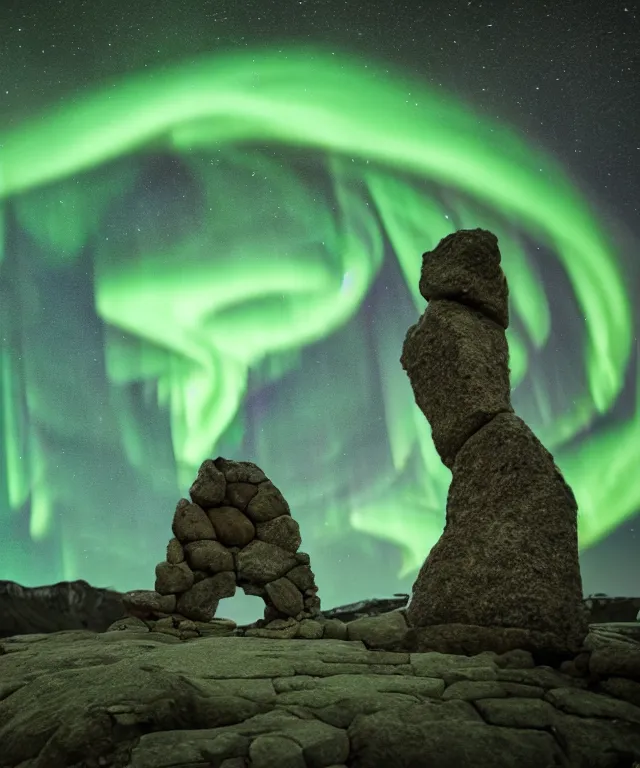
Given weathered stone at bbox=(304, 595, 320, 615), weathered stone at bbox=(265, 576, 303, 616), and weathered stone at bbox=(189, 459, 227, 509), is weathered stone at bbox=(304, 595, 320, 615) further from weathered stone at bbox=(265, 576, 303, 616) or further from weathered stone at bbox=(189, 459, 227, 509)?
weathered stone at bbox=(189, 459, 227, 509)

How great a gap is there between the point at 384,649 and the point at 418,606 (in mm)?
728

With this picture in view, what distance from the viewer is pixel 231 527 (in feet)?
49.6

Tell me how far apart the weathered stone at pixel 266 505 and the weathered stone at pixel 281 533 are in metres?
0.15

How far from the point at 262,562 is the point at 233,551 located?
2.54 ft

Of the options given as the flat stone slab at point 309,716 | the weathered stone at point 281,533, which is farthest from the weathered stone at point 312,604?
the flat stone slab at point 309,716

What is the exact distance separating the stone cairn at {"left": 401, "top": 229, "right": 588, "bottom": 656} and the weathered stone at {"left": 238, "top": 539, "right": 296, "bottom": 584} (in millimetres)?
6824

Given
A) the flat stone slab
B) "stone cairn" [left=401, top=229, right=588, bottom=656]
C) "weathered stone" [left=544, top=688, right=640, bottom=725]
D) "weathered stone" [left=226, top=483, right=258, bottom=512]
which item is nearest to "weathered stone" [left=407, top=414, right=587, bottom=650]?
"stone cairn" [left=401, top=229, right=588, bottom=656]

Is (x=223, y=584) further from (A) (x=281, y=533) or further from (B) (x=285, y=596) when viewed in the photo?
Result: (A) (x=281, y=533)

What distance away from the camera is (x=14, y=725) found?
A: 5578 millimetres

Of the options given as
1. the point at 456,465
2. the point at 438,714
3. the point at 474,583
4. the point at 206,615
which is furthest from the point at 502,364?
the point at 206,615

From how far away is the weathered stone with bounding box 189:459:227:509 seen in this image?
15.3 m

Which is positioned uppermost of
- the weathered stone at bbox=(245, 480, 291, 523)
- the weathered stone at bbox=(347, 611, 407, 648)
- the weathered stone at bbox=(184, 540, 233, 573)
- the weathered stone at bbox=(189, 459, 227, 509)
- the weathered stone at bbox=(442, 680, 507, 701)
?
the weathered stone at bbox=(189, 459, 227, 509)

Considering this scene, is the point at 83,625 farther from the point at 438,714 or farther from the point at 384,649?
the point at 438,714

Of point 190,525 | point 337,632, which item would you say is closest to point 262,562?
point 190,525
